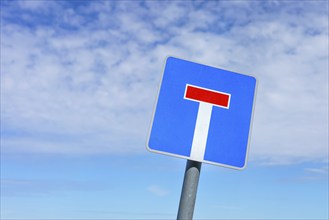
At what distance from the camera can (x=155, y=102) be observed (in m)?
2.50

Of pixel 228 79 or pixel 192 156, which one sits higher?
pixel 228 79

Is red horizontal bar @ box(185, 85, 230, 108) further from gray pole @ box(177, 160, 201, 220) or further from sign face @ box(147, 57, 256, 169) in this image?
gray pole @ box(177, 160, 201, 220)

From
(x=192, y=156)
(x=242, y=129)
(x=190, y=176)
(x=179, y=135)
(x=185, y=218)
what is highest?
(x=242, y=129)

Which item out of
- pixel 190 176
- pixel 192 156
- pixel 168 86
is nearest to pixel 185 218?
pixel 190 176

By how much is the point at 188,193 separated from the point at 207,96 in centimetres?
86

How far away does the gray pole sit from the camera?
6.83 feet

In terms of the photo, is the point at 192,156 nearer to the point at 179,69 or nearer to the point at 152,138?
the point at 152,138

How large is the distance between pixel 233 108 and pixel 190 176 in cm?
74

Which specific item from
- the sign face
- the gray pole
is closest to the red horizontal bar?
the sign face

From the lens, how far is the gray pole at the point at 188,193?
6.83 feet

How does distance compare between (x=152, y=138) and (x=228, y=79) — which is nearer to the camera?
(x=152, y=138)

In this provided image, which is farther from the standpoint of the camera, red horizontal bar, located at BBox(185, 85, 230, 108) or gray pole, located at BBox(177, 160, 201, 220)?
red horizontal bar, located at BBox(185, 85, 230, 108)

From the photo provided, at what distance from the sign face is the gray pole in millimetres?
125

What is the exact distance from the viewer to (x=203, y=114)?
2.48 m
